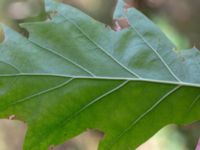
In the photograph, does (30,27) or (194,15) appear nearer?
(30,27)

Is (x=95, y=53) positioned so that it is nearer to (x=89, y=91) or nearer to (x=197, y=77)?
(x=89, y=91)

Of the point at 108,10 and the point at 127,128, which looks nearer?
the point at 127,128

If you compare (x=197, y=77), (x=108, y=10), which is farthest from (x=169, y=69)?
(x=108, y=10)

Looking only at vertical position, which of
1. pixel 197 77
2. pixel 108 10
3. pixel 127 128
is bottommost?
pixel 108 10

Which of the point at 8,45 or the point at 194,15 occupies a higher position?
the point at 8,45

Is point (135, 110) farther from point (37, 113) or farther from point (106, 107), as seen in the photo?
point (37, 113)

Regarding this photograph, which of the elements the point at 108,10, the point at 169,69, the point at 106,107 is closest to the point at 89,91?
the point at 106,107
